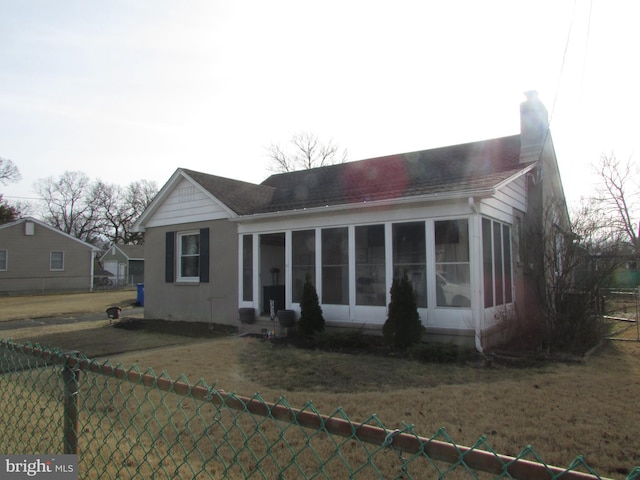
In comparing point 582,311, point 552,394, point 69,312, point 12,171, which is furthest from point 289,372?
point 12,171

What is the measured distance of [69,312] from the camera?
16891 mm

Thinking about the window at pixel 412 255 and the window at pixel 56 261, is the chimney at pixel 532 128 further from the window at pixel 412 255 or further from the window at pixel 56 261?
the window at pixel 56 261

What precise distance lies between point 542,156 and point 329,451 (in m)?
10.7

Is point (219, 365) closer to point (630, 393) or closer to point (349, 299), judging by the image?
point (349, 299)

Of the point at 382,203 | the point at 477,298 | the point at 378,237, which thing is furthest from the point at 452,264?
the point at 382,203

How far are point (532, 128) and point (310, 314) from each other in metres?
7.66

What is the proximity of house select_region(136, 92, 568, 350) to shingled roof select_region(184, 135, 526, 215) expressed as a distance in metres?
0.06

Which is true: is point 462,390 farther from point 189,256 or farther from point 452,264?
point 189,256

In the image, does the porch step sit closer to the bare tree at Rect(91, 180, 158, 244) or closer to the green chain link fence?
the green chain link fence

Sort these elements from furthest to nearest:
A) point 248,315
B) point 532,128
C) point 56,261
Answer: point 56,261 → point 532,128 → point 248,315

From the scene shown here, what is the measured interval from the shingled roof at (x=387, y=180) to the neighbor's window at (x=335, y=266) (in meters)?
0.78

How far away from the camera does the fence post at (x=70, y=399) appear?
101 inches

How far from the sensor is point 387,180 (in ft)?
38.0

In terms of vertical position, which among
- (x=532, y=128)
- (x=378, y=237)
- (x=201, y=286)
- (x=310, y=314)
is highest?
(x=532, y=128)
